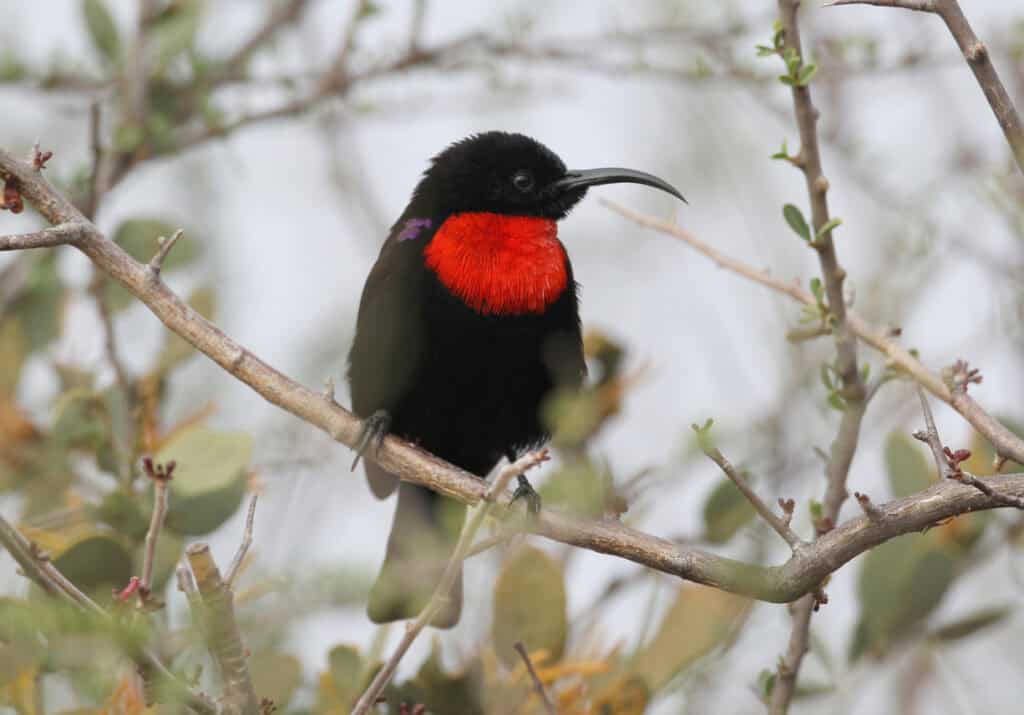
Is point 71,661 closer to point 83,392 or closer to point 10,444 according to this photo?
point 83,392

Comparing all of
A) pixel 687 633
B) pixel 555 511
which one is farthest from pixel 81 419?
pixel 687 633

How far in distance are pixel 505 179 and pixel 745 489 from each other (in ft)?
6.71

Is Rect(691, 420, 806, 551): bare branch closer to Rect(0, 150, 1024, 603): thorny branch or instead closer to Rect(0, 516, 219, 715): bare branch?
Rect(0, 150, 1024, 603): thorny branch

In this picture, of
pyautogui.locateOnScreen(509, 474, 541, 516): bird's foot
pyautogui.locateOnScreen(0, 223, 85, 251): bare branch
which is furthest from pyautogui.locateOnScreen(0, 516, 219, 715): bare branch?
pyautogui.locateOnScreen(509, 474, 541, 516): bird's foot

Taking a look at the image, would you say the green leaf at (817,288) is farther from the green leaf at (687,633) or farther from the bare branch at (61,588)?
the bare branch at (61,588)

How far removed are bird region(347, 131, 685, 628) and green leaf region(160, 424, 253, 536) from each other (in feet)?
2.08

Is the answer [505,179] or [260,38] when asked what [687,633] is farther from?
[260,38]

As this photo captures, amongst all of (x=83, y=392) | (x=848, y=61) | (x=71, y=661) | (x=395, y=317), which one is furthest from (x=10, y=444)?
(x=848, y=61)

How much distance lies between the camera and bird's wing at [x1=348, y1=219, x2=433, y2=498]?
350cm

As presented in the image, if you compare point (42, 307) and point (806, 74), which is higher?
point (42, 307)

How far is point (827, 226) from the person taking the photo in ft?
7.38

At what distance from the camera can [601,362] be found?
3.33 metres

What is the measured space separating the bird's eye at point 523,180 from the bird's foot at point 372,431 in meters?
0.76

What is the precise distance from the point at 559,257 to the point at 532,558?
1.22 m
